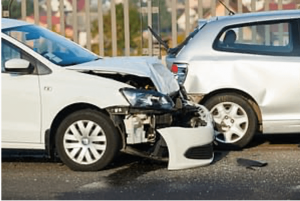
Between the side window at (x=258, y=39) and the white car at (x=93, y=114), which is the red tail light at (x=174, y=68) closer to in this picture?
the side window at (x=258, y=39)

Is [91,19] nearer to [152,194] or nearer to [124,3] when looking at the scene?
[124,3]

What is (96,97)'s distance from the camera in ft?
26.3

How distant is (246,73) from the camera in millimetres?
9492

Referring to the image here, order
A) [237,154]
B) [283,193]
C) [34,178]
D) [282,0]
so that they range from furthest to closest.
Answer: [282,0] → [237,154] → [34,178] → [283,193]

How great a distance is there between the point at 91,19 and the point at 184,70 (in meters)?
5.13

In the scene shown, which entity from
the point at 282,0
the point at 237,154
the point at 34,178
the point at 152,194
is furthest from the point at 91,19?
the point at 152,194

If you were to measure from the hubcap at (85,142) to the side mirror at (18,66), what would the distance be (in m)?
0.79

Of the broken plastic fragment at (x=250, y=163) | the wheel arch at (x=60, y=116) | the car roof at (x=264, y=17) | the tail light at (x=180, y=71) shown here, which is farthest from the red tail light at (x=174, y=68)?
the wheel arch at (x=60, y=116)

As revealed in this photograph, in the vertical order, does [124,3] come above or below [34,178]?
above

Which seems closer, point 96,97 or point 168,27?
point 96,97

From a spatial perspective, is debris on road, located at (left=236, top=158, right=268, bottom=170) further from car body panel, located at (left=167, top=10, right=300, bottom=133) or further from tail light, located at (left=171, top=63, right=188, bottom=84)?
tail light, located at (left=171, top=63, right=188, bottom=84)

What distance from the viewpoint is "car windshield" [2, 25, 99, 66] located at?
858 centimetres

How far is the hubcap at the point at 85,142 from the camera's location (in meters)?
8.03

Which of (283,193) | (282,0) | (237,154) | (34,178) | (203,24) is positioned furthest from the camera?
(282,0)
